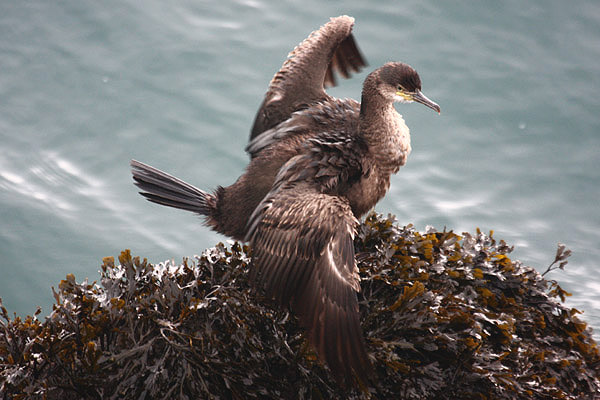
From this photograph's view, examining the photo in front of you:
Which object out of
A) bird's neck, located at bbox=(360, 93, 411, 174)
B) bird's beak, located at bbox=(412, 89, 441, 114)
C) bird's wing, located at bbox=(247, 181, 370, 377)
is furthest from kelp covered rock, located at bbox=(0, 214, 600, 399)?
bird's beak, located at bbox=(412, 89, 441, 114)

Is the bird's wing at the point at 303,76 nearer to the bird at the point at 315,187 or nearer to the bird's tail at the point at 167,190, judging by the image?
the bird at the point at 315,187

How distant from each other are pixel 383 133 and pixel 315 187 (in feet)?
2.69

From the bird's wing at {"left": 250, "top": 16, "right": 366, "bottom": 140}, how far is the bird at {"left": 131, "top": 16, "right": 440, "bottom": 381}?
1 centimetres

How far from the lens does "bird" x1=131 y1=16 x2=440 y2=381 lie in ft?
11.3

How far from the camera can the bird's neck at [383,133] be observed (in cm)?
Answer: 455

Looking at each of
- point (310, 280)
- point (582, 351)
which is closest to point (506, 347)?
point (582, 351)

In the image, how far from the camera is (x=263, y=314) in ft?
11.9

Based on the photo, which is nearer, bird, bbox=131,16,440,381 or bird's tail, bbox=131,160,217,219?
bird, bbox=131,16,440,381

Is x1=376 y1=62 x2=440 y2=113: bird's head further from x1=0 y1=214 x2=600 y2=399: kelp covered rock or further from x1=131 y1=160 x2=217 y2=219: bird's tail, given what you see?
x1=131 y1=160 x2=217 y2=219: bird's tail

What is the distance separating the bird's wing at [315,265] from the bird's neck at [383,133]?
673mm

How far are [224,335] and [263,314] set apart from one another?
0.29m

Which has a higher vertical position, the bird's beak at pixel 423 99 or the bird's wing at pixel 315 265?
the bird's beak at pixel 423 99

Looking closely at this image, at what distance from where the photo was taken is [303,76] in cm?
545

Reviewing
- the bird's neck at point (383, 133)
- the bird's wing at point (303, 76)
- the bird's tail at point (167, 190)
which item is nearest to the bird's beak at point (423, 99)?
the bird's neck at point (383, 133)
